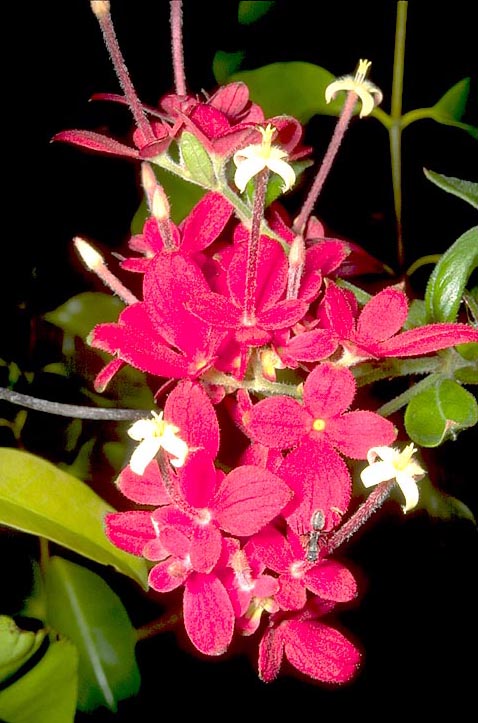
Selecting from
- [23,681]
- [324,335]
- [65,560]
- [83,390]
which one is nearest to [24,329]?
[83,390]

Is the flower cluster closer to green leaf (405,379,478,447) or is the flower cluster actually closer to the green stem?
green leaf (405,379,478,447)

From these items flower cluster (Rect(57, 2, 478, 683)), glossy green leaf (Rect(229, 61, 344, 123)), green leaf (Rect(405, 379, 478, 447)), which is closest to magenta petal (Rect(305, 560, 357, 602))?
flower cluster (Rect(57, 2, 478, 683))

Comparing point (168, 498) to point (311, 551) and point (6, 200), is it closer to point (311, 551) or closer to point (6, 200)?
point (311, 551)

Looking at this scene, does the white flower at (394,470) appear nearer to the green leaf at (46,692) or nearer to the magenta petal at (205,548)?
the magenta petal at (205,548)

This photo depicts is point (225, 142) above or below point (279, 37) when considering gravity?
below

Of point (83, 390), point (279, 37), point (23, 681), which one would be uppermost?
point (279, 37)

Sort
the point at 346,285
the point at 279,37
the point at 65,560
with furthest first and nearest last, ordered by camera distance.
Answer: the point at 279,37
the point at 65,560
the point at 346,285
